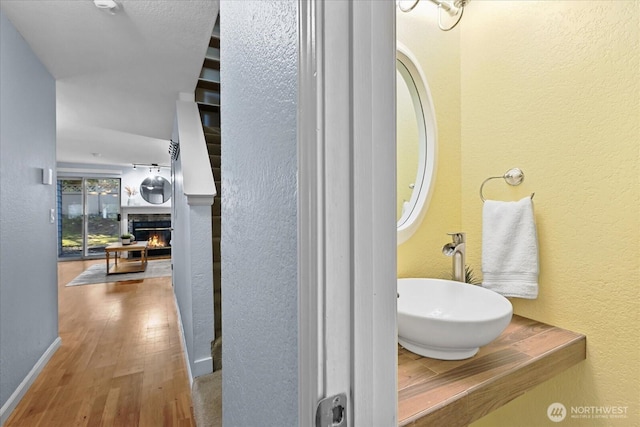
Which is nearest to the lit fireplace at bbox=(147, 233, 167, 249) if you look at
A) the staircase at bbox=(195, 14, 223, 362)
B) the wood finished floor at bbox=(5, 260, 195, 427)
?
the wood finished floor at bbox=(5, 260, 195, 427)

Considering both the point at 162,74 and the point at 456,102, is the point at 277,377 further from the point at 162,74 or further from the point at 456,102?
the point at 162,74

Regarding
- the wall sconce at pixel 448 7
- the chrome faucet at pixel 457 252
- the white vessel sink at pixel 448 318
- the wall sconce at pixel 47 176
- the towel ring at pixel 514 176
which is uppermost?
the wall sconce at pixel 448 7

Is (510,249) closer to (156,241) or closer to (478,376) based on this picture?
(478,376)

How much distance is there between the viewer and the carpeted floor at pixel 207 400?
1.49 m

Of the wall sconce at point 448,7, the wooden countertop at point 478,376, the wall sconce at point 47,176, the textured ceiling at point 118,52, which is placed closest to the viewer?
the wooden countertop at point 478,376

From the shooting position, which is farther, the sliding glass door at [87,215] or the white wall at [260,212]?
the sliding glass door at [87,215]

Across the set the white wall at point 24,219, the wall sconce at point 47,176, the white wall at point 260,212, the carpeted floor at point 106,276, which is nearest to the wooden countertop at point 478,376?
the white wall at point 260,212

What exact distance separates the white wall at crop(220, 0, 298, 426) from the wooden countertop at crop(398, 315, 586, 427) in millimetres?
296

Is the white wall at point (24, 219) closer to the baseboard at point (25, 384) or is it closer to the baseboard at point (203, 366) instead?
the baseboard at point (25, 384)

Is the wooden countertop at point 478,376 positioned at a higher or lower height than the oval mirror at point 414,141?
lower

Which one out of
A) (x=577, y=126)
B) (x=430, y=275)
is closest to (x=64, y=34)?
(x=430, y=275)

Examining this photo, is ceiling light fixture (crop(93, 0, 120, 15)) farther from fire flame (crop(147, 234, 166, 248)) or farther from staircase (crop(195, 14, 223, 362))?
fire flame (crop(147, 234, 166, 248))

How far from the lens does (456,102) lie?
1371 millimetres

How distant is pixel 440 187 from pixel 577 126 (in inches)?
19.1
